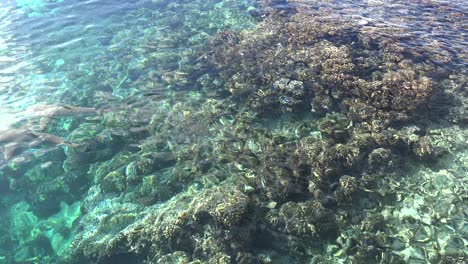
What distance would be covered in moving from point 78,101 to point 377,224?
10.7 meters

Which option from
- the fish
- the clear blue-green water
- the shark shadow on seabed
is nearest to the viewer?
the clear blue-green water

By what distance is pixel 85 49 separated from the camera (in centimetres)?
1587

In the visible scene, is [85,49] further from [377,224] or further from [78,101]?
[377,224]

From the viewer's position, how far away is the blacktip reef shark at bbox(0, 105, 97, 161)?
420 inches

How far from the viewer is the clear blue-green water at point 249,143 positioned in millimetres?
7156

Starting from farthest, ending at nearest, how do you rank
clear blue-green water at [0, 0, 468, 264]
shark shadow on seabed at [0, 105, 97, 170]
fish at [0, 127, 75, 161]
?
fish at [0, 127, 75, 161]
shark shadow on seabed at [0, 105, 97, 170]
clear blue-green water at [0, 0, 468, 264]

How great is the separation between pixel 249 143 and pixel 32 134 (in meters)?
7.11

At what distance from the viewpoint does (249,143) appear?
9531 mm

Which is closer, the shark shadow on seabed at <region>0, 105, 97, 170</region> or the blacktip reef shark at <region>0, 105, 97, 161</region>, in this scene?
the shark shadow on seabed at <region>0, 105, 97, 170</region>

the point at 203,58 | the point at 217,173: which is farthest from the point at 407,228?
the point at 203,58

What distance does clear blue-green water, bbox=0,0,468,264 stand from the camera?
7.16m

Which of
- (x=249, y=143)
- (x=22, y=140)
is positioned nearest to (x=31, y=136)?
(x=22, y=140)

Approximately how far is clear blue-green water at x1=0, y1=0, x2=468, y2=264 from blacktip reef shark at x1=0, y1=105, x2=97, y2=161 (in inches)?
2.3

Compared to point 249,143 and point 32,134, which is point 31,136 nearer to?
point 32,134
